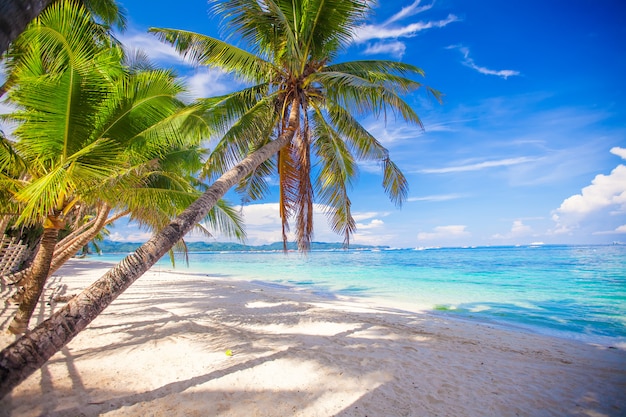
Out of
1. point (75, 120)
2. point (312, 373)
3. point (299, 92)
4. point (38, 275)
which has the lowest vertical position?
point (312, 373)

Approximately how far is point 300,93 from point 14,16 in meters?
5.12

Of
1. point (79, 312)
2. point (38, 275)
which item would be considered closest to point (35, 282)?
point (38, 275)

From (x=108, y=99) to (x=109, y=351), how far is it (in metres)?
3.39

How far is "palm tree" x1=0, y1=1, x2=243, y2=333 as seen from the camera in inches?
124

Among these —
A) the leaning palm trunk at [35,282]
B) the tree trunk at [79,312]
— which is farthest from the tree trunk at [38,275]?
the tree trunk at [79,312]

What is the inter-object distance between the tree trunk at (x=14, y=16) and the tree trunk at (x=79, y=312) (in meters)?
1.84

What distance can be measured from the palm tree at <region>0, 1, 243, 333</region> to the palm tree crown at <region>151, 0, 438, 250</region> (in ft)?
4.86

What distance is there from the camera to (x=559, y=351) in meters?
5.02

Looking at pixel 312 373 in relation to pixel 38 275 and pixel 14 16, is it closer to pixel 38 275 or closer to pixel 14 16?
pixel 14 16

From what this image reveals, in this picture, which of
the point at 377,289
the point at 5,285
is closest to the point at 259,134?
the point at 5,285

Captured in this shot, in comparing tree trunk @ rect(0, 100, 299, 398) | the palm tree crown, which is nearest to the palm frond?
the palm tree crown

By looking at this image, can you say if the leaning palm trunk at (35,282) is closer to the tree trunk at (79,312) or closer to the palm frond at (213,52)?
the tree trunk at (79,312)

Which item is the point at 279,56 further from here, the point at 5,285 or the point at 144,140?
the point at 5,285

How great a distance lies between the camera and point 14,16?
3.90 feet
